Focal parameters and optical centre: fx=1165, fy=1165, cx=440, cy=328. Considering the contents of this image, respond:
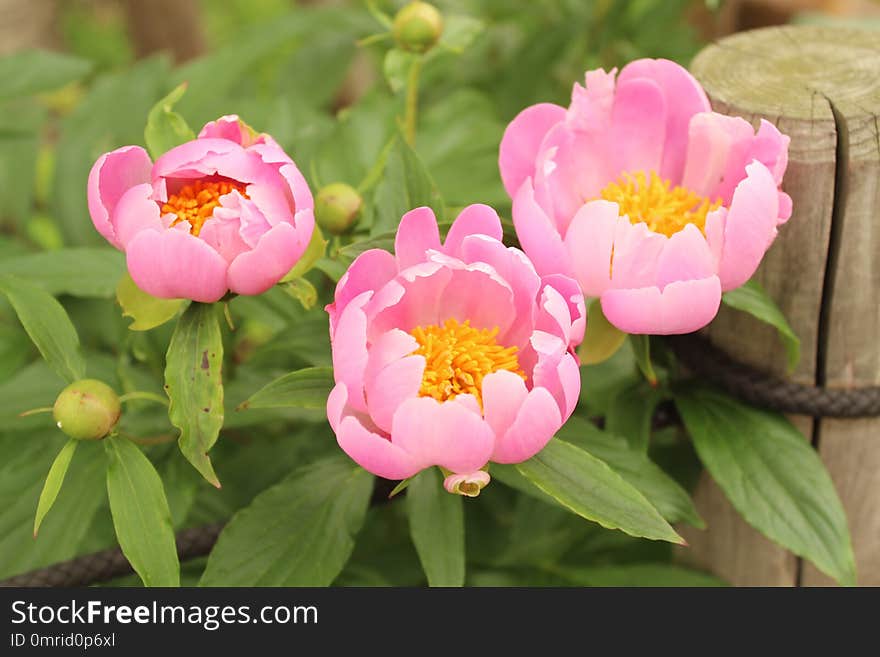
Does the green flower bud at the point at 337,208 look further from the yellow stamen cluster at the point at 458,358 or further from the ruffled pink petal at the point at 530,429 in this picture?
the ruffled pink petal at the point at 530,429

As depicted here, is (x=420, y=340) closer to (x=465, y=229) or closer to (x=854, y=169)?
(x=465, y=229)

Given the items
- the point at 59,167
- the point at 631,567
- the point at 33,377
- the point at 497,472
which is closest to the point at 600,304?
the point at 497,472

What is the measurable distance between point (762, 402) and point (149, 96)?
101 centimetres

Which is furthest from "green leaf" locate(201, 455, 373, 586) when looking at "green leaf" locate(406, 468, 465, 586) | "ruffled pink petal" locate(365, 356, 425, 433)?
"ruffled pink petal" locate(365, 356, 425, 433)

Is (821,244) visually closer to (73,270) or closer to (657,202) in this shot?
(657,202)

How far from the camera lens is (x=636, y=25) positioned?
69.4 inches

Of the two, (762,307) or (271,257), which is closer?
(271,257)

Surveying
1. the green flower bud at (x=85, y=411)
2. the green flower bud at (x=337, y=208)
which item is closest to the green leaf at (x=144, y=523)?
A: the green flower bud at (x=85, y=411)

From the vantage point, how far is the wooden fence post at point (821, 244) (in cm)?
98

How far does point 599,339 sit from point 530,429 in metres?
0.21

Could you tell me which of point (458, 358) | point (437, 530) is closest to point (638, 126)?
point (458, 358)

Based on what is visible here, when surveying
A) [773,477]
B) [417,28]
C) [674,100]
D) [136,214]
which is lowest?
[773,477]

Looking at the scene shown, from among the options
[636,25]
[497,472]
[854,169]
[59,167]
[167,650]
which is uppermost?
[636,25]

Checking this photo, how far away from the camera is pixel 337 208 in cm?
99
